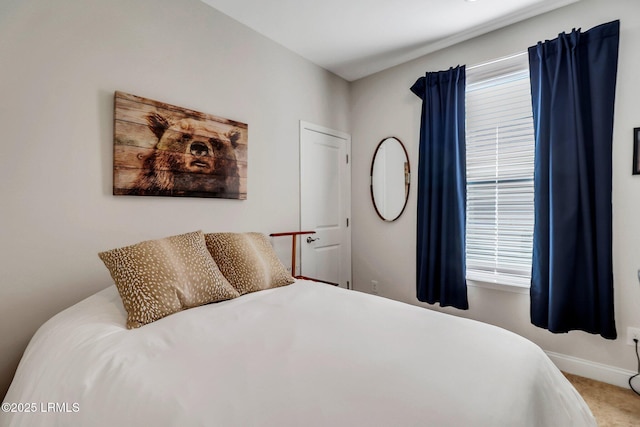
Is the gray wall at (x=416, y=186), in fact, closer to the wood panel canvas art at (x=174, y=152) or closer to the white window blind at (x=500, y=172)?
the white window blind at (x=500, y=172)

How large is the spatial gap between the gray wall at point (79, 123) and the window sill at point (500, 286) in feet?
7.11

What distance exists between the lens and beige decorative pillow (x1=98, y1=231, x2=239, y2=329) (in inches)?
50.3

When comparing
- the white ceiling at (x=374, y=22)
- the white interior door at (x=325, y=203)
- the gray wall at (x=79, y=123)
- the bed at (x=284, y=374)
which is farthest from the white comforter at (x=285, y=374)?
the white ceiling at (x=374, y=22)

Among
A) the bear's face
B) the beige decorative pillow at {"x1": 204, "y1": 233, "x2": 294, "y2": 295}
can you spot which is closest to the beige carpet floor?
the beige decorative pillow at {"x1": 204, "y1": 233, "x2": 294, "y2": 295}

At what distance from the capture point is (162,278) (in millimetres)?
1356

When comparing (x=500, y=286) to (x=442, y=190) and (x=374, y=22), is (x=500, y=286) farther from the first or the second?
(x=374, y=22)

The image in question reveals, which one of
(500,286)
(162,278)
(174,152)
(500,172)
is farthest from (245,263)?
(500,172)

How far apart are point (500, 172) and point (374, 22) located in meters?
1.65

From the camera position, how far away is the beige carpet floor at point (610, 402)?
5.50 ft

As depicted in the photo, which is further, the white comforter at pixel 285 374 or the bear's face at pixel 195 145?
the bear's face at pixel 195 145

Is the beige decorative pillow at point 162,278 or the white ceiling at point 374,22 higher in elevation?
the white ceiling at point 374,22

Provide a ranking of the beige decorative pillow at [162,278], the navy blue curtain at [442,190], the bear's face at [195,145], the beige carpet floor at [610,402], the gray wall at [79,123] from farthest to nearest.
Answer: the navy blue curtain at [442,190] → the bear's face at [195,145] → the beige carpet floor at [610,402] → the gray wall at [79,123] → the beige decorative pillow at [162,278]

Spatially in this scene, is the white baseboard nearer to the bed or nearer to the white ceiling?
the bed

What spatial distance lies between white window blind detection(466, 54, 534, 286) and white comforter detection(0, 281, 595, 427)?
1511mm
